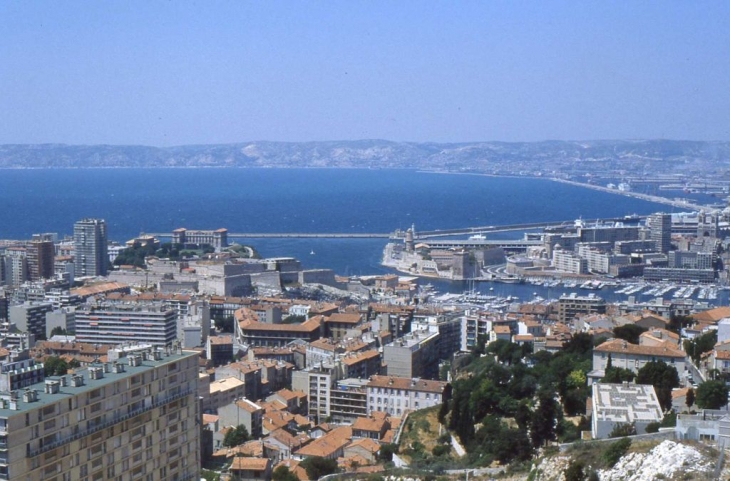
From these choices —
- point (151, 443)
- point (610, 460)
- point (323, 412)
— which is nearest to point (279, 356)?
point (323, 412)

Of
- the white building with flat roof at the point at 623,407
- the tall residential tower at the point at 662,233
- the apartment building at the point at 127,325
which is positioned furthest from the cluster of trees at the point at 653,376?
the tall residential tower at the point at 662,233

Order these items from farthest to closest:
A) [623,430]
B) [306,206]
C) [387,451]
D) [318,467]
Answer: [306,206] < [387,451] < [318,467] < [623,430]

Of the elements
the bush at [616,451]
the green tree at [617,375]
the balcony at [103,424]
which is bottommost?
the green tree at [617,375]

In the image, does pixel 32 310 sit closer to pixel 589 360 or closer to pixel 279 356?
pixel 279 356

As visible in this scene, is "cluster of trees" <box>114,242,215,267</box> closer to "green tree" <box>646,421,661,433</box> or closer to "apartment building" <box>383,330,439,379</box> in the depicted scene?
"apartment building" <box>383,330,439,379</box>

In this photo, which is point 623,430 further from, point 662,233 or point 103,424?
point 662,233

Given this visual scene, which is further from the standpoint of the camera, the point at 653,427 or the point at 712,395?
the point at 712,395

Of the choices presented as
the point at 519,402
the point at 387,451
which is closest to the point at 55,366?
the point at 387,451

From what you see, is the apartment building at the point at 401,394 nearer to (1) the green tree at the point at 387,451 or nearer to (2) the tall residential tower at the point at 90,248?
(1) the green tree at the point at 387,451
